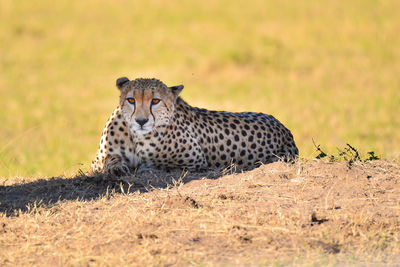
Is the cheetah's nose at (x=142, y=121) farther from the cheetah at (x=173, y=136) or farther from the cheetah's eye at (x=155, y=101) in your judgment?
the cheetah's eye at (x=155, y=101)

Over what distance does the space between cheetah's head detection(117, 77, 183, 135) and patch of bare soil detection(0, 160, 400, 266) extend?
40 centimetres

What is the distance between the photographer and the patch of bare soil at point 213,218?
4102 mm

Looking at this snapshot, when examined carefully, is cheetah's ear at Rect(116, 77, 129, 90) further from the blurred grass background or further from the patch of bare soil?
the blurred grass background

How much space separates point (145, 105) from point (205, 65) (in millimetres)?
10129

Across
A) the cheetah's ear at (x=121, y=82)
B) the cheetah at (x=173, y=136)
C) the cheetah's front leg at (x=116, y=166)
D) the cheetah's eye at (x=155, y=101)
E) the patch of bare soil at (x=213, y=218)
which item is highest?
the cheetah's ear at (x=121, y=82)

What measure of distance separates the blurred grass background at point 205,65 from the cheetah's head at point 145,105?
185 cm

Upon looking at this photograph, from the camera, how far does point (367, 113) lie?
490 inches

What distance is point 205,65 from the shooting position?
15812mm

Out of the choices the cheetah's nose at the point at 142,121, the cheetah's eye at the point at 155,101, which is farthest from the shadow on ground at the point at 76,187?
the cheetah's eye at the point at 155,101

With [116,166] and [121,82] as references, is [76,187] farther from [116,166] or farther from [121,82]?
[121,82]

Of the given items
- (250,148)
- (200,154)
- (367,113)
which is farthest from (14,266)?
(367,113)

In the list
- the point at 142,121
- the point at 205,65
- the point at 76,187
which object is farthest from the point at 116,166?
the point at 205,65

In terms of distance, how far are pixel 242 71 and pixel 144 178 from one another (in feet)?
33.6

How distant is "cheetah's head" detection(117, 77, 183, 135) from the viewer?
5734 mm
